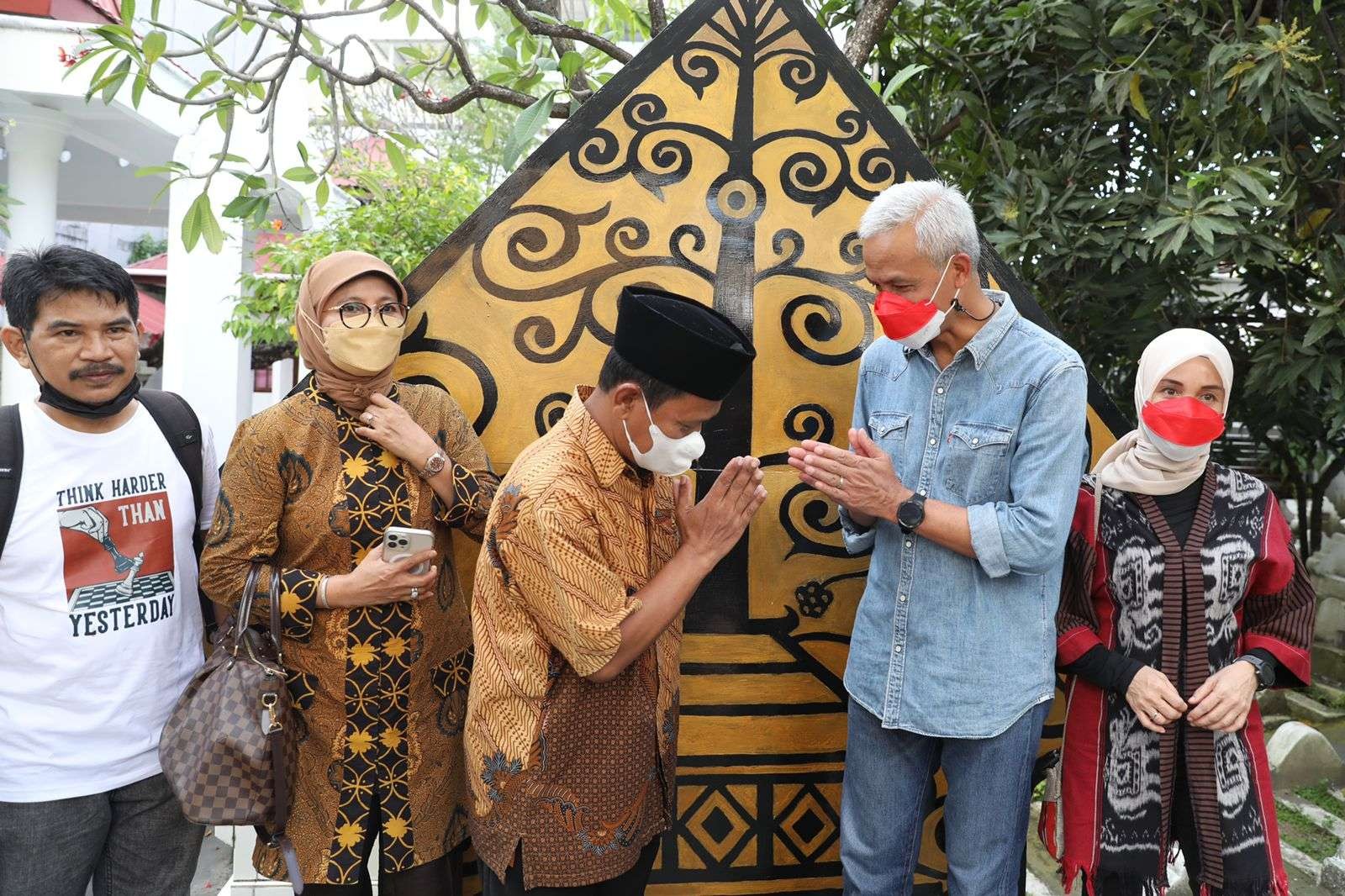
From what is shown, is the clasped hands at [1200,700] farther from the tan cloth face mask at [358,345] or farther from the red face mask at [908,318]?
the tan cloth face mask at [358,345]

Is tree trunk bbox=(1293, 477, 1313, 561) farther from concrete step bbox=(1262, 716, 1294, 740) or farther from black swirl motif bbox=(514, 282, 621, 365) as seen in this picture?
black swirl motif bbox=(514, 282, 621, 365)

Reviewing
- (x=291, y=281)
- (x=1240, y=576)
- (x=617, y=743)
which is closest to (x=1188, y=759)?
(x=1240, y=576)

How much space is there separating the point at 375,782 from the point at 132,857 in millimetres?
482

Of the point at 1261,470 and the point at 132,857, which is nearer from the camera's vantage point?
the point at 132,857

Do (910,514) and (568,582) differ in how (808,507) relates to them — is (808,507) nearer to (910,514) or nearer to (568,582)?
(910,514)

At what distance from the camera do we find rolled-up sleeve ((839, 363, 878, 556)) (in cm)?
211

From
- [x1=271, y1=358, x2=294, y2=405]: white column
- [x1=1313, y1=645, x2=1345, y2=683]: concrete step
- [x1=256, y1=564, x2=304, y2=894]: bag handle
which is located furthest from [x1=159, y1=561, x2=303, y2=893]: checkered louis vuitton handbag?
[x1=271, y1=358, x2=294, y2=405]: white column

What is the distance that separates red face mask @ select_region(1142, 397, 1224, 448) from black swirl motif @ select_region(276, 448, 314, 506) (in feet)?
5.23

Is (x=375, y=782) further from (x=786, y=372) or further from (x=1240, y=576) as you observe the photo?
(x=1240, y=576)

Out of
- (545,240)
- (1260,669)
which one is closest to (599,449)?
(545,240)

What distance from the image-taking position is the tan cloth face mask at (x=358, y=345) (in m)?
1.91

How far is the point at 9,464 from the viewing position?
5.93ft

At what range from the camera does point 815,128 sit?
8.30 ft

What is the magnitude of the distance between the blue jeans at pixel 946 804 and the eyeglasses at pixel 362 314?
1202 millimetres
